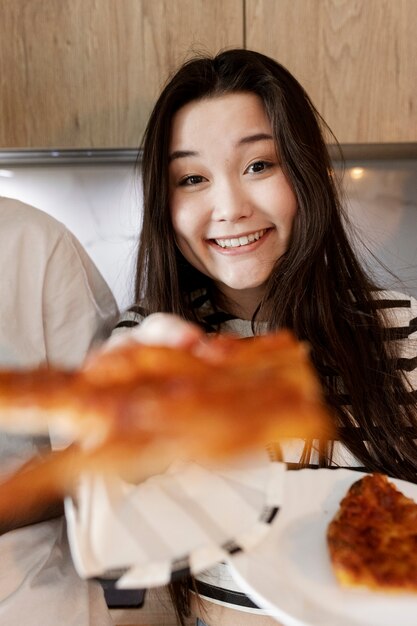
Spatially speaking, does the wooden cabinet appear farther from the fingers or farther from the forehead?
the fingers

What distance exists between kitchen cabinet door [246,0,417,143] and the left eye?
1.95ft

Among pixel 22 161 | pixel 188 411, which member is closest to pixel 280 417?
pixel 188 411

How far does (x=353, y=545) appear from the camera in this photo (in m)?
0.75

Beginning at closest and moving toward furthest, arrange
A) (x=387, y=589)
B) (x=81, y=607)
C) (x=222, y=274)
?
1. (x=387, y=589)
2. (x=81, y=607)
3. (x=222, y=274)

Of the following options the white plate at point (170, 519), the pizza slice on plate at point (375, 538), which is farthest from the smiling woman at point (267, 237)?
the white plate at point (170, 519)

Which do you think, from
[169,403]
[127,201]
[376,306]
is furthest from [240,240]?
[127,201]

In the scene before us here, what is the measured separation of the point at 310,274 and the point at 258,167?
20 centimetres

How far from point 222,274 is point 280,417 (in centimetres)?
70

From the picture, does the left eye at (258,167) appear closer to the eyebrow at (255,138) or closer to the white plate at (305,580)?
the eyebrow at (255,138)

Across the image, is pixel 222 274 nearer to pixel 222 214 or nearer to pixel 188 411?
pixel 222 214

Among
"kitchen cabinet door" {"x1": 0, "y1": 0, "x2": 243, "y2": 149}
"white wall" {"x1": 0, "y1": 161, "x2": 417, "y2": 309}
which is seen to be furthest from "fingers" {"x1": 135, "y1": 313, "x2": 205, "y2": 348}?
"white wall" {"x1": 0, "y1": 161, "x2": 417, "y2": 309}

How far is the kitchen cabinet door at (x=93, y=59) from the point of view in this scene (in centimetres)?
161

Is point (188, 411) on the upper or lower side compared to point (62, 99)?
lower

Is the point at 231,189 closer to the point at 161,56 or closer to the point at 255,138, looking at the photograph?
the point at 255,138
